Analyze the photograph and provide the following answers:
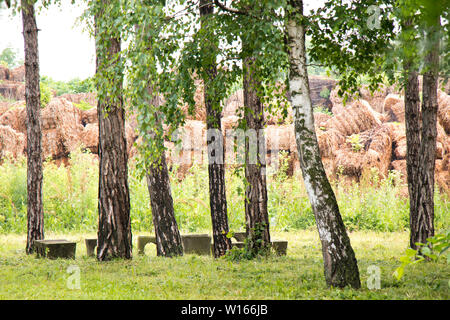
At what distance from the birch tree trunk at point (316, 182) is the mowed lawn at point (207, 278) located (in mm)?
245

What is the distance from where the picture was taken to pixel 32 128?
9.41m

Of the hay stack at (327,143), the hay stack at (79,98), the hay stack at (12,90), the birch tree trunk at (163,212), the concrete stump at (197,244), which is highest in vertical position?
the hay stack at (12,90)

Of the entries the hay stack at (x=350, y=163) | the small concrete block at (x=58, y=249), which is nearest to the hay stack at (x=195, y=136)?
the hay stack at (x=350, y=163)

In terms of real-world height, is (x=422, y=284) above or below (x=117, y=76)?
below

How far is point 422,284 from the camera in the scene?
5449 millimetres

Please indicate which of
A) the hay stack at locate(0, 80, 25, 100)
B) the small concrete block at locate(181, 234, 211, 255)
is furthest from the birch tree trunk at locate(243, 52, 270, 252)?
the hay stack at locate(0, 80, 25, 100)

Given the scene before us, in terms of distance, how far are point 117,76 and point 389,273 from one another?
4.28 meters

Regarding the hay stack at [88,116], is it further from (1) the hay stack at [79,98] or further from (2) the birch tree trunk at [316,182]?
(2) the birch tree trunk at [316,182]

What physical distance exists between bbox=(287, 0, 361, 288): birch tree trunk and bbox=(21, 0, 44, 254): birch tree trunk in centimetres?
601

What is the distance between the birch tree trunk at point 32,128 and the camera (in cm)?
931

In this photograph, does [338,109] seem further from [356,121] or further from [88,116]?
[88,116]

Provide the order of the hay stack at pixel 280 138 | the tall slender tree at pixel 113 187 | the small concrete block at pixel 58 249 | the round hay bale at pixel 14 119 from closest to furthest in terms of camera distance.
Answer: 1. the tall slender tree at pixel 113 187
2. the small concrete block at pixel 58 249
3. the hay stack at pixel 280 138
4. the round hay bale at pixel 14 119

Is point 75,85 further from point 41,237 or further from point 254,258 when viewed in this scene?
point 254,258
